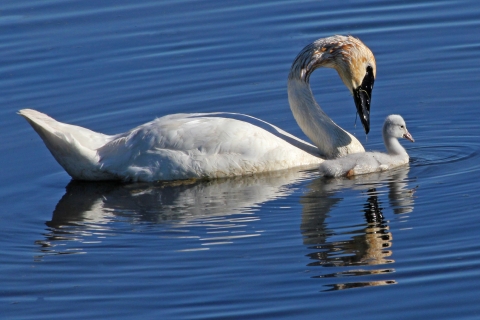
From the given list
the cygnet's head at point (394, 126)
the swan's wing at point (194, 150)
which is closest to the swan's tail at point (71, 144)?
the swan's wing at point (194, 150)

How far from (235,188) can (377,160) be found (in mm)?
1546

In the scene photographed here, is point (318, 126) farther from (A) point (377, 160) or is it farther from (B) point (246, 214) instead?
(B) point (246, 214)

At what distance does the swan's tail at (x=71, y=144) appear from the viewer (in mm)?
10297

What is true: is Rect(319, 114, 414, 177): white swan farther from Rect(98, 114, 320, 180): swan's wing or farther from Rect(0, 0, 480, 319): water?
Rect(98, 114, 320, 180): swan's wing

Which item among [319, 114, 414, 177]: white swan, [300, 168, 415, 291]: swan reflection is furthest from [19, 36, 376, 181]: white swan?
[300, 168, 415, 291]: swan reflection

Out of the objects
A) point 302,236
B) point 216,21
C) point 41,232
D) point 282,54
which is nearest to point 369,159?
point 302,236

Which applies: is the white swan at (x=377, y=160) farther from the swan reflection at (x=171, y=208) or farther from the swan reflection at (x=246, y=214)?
the swan reflection at (x=171, y=208)

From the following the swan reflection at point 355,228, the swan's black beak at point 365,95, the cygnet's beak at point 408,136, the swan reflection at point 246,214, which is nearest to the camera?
the swan reflection at point 355,228

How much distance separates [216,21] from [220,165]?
18.8 feet

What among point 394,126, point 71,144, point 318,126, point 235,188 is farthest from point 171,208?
point 394,126

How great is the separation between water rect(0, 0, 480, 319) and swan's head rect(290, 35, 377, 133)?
26.2 inches

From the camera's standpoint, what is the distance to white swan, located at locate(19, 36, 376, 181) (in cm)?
1038

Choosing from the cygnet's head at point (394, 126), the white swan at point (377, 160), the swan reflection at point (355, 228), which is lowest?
the swan reflection at point (355, 228)

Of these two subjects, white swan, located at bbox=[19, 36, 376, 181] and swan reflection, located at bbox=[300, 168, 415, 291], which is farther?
white swan, located at bbox=[19, 36, 376, 181]
